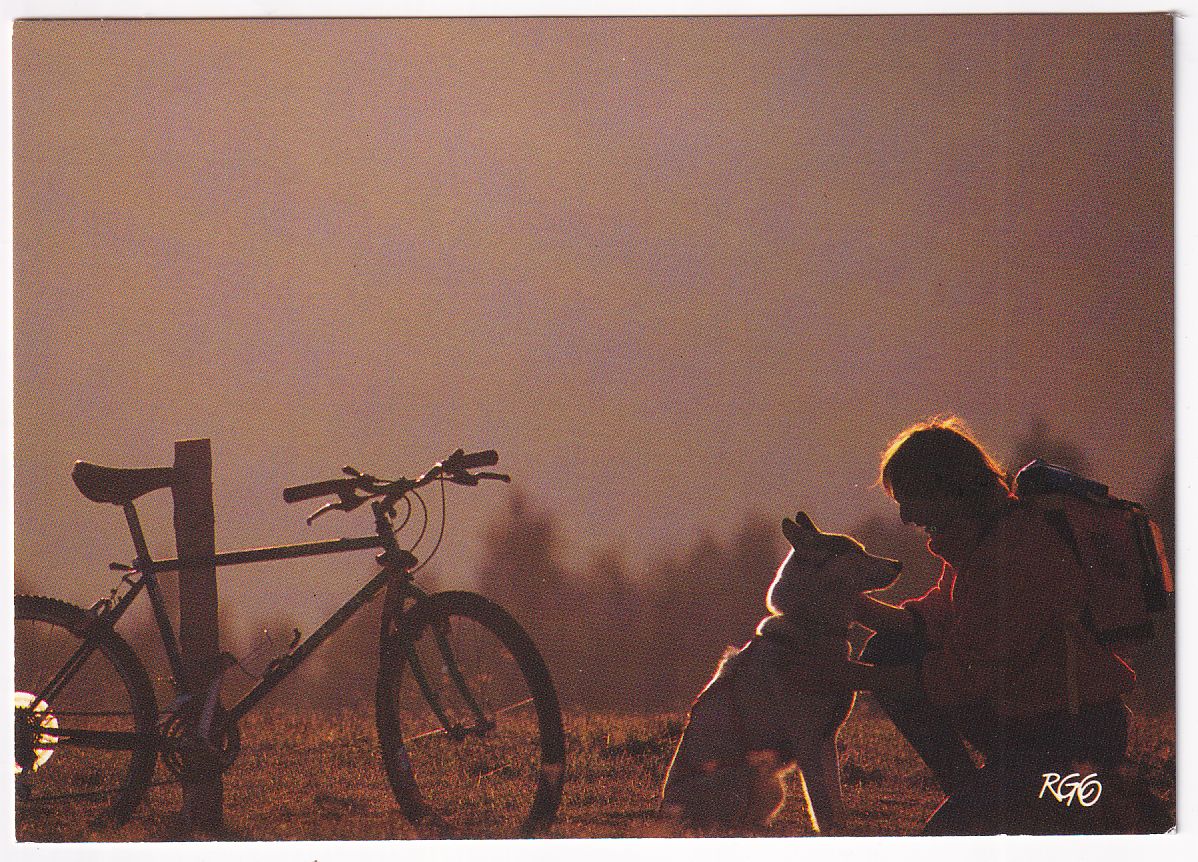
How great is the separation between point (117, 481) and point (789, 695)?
2.10 m

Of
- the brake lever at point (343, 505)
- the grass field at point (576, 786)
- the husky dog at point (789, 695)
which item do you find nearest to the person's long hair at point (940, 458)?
the husky dog at point (789, 695)

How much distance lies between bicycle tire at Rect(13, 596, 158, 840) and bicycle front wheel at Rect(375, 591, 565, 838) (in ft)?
2.47

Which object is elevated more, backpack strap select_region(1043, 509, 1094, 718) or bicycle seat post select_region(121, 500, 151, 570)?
bicycle seat post select_region(121, 500, 151, 570)

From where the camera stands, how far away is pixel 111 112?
3486mm

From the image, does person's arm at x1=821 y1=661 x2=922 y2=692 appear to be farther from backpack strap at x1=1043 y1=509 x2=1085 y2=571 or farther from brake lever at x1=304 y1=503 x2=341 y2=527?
brake lever at x1=304 y1=503 x2=341 y2=527

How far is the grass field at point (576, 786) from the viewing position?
3.51m

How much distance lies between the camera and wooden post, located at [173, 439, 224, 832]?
3510 mm

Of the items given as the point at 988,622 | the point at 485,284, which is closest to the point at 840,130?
the point at 485,284

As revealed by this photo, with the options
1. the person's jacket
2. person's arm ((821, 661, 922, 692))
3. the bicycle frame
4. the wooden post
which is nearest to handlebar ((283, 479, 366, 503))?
the bicycle frame

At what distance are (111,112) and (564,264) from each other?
4.75 feet

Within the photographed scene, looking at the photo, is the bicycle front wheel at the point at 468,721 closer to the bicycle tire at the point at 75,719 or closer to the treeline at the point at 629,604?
the treeline at the point at 629,604

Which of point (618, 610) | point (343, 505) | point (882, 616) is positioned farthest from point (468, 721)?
point (882, 616)

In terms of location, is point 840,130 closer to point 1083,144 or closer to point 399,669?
point 1083,144

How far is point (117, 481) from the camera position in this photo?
346 centimetres
